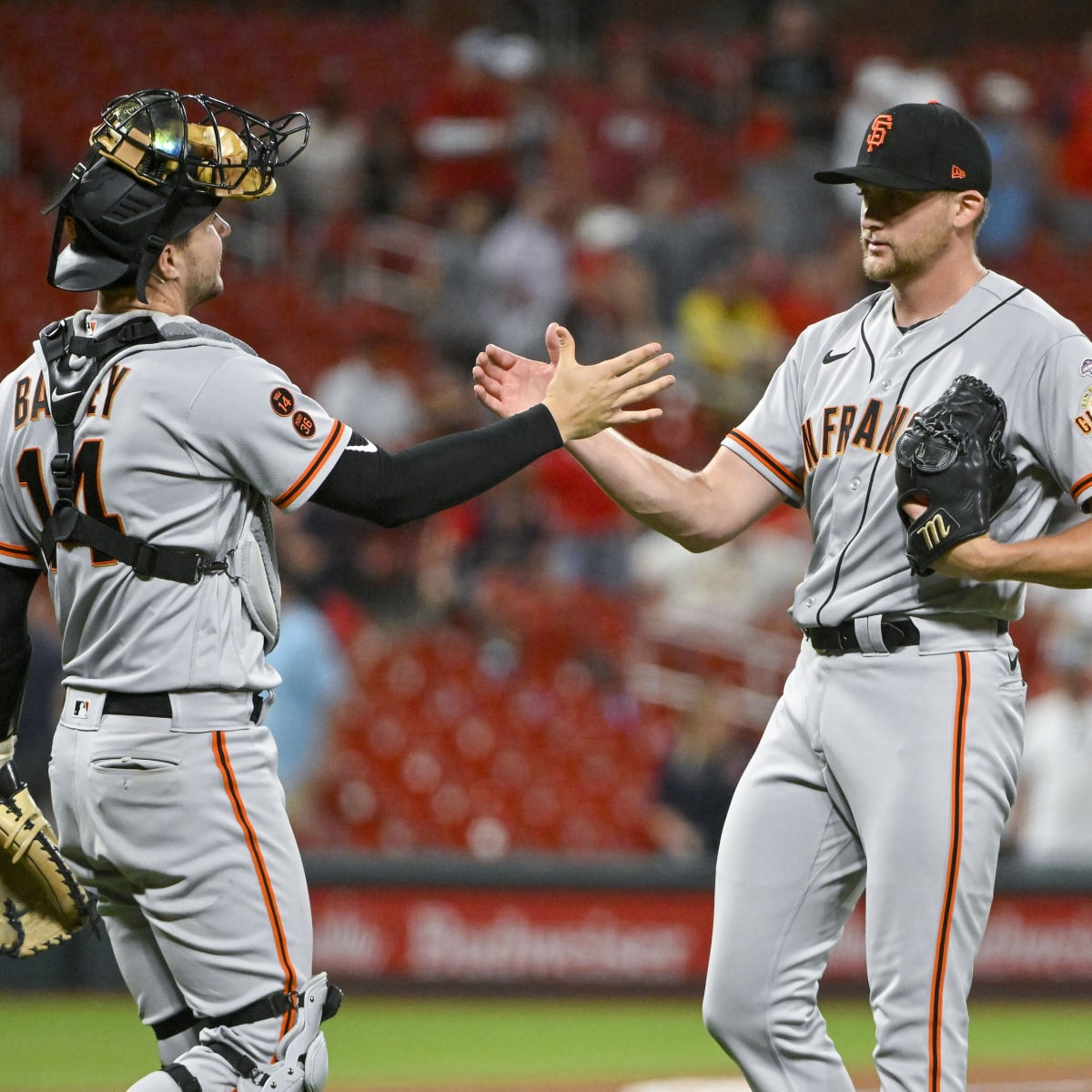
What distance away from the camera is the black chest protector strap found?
9.53 ft

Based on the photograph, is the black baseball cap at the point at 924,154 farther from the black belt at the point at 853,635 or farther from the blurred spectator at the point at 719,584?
the blurred spectator at the point at 719,584

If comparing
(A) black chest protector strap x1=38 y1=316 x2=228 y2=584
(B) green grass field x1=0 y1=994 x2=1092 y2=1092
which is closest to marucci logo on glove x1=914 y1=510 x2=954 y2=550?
(A) black chest protector strap x1=38 y1=316 x2=228 y2=584

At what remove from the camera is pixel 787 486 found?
12.1 feet

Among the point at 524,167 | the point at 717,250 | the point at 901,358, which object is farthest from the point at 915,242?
the point at 524,167

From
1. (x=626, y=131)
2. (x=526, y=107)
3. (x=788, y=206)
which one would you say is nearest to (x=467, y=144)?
(x=526, y=107)

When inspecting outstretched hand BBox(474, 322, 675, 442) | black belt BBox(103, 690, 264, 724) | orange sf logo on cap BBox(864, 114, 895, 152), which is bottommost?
black belt BBox(103, 690, 264, 724)

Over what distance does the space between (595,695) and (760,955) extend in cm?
501

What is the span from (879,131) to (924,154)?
0.12 metres

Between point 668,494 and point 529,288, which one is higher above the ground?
point 529,288

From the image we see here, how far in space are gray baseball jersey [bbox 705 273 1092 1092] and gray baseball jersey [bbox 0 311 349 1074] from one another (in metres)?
0.93

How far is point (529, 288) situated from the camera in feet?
32.7

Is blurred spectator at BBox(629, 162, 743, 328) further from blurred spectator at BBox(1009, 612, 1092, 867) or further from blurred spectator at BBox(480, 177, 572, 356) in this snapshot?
blurred spectator at BBox(1009, 612, 1092, 867)

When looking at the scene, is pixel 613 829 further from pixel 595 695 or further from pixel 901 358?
pixel 901 358

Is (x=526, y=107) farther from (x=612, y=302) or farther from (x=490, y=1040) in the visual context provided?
(x=490, y=1040)
